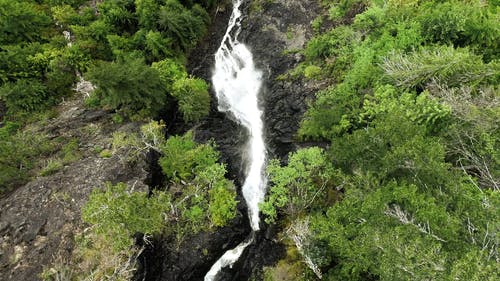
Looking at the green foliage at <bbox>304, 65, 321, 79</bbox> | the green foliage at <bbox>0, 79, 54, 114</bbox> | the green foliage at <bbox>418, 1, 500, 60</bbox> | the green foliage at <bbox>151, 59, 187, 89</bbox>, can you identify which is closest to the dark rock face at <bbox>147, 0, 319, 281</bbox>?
the green foliage at <bbox>304, 65, 321, 79</bbox>

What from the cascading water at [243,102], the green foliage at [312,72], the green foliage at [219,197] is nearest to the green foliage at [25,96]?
the cascading water at [243,102]

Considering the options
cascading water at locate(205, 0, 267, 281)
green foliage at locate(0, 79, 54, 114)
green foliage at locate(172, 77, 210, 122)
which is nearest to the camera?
cascading water at locate(205, 0, 267, 281)

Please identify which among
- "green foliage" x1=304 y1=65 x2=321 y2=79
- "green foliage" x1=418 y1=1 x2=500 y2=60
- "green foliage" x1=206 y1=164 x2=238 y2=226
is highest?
"green foliage" x1=418 y1=1 x2=500 y2=60

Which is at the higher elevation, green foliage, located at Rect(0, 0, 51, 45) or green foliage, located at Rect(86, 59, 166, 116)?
green foliage, located at Rect(0, 0, 51, 45)

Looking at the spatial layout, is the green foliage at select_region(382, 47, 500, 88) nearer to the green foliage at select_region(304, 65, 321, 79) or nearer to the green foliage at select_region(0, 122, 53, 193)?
the green foliage at select_region(304, 65, 321, 79)

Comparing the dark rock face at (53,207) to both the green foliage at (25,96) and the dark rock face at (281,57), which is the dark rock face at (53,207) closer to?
the green foliage at (25,96)

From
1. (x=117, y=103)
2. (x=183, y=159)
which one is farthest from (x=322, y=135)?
(x=117, y=103)

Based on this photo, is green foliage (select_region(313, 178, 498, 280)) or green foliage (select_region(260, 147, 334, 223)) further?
green foliage (select_region(260, 147, 334, 223))
